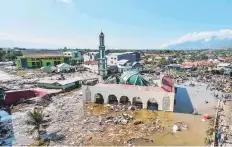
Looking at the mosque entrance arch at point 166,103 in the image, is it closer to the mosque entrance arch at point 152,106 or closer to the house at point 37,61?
the mosque entrance arch at point 152,106

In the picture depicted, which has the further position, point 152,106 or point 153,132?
point 152,106

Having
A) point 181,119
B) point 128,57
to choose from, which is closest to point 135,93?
point 181,119

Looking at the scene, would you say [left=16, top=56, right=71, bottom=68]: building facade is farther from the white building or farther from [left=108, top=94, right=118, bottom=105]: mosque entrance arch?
[left=108, top=94, right=118, bottom=105]: mosque entrance arch

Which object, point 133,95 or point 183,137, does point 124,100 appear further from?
point 183,137

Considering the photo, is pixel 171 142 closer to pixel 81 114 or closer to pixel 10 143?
pixel 81 114

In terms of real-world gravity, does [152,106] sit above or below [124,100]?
below

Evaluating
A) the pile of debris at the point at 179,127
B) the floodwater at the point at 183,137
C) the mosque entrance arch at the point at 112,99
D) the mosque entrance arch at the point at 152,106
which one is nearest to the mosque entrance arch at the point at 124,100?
the mosque entrance arch at the point at 112,99

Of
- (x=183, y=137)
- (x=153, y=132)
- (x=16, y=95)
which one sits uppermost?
(x=16, y=95)
